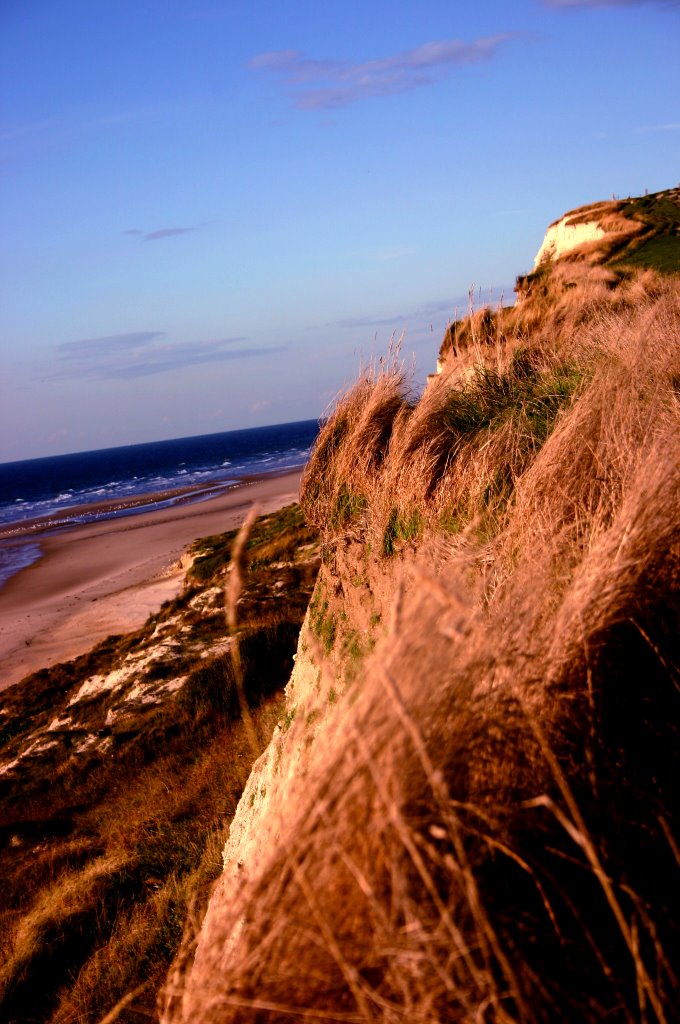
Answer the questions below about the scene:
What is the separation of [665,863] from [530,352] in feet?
23.0

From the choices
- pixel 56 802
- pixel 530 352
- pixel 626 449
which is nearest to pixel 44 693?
pixel 56 802

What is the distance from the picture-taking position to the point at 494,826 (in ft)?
5.75

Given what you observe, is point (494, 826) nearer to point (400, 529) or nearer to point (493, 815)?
point (493, 815)

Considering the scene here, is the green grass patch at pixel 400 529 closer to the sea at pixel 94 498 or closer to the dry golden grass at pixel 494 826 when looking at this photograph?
the dry golden grass at pixel 494 826

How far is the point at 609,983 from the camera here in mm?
1668

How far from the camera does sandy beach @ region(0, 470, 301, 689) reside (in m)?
19.8

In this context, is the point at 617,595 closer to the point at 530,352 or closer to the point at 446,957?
the point at 446,957

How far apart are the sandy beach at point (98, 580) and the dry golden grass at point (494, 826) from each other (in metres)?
17.1

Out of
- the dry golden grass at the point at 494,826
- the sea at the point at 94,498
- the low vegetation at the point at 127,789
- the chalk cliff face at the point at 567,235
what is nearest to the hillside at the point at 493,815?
the dry golden grass at the point at 494,826

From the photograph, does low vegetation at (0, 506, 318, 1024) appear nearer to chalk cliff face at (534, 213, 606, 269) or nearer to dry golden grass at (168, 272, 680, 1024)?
dry golden grass at (168, 272, 680, 1024)

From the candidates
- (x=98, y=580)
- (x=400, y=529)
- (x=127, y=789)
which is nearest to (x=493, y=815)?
(x=400, y=529)

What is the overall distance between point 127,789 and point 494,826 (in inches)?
336

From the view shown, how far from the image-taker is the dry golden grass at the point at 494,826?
5.27 feet

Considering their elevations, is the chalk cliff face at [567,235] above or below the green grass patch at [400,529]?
above
